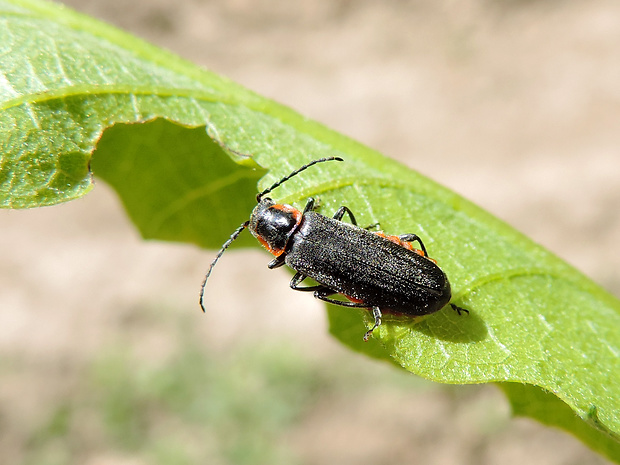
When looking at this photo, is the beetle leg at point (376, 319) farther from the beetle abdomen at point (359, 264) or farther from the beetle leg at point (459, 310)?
the beetle leg at point (459, 310)

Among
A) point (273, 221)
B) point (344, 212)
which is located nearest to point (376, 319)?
point (344, 212)

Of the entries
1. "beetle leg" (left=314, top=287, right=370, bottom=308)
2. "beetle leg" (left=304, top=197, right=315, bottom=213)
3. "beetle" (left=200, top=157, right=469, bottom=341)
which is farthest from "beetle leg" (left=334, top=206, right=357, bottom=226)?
"beetle leg" (left=314, top=287, right=370, bottom=308)

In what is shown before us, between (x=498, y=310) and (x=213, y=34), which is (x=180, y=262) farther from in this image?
(x=498, y=310)

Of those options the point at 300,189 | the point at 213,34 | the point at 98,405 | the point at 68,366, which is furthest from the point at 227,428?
the point at 213,34

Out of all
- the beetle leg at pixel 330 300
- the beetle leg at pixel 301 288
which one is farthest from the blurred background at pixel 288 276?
the beetle leg at pixel 330 300

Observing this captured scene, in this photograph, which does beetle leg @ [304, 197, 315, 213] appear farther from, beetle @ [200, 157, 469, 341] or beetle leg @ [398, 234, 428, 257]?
beetle leg @ [398, 234, 428, 257]

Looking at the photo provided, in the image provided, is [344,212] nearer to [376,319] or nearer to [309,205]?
[309,205]
